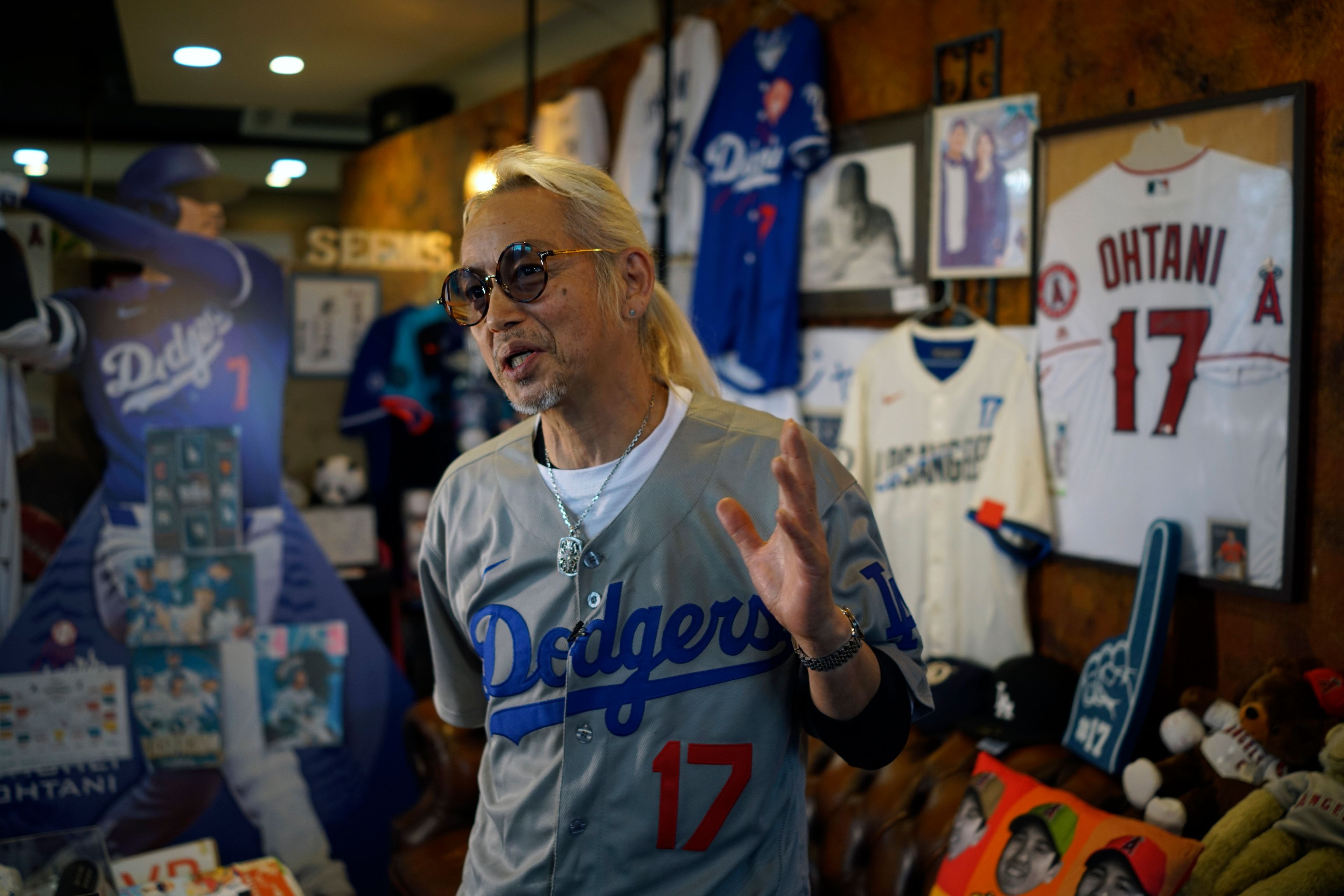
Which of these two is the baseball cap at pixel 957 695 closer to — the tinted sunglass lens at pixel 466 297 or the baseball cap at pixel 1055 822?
the baseball cap at pixel 1055 822

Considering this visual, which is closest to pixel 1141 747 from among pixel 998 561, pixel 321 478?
pixel 998 561

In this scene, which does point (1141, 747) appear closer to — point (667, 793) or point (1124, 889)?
point (1124, 889)

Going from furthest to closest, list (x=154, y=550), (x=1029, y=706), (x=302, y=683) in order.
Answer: (x=302, y=683) < (x=154, y=550) < (x=1029, y=706)

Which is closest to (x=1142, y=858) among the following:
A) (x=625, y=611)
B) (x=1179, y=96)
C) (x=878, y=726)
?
→ (x=878, y=726)

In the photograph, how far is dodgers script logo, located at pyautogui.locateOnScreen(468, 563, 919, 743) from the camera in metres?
1.30

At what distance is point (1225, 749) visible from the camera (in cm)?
202

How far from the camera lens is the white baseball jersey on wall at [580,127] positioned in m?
3.94

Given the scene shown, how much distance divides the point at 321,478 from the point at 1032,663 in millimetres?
2392

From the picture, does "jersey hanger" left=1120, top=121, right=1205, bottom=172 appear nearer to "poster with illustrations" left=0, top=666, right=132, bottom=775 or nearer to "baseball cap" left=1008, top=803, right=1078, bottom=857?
"baseball cap" left=1008, top=803, right=1078, bottom=857

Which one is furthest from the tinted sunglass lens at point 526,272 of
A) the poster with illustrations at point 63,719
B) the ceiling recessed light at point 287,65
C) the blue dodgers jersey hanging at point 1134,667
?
the ceiling recessed light at point 287,65

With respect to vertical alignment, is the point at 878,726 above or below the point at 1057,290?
below

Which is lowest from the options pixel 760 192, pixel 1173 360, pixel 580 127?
pixel 1173 360

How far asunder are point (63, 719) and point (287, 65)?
2.31m

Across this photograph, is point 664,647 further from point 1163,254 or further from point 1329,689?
point 1163,254
